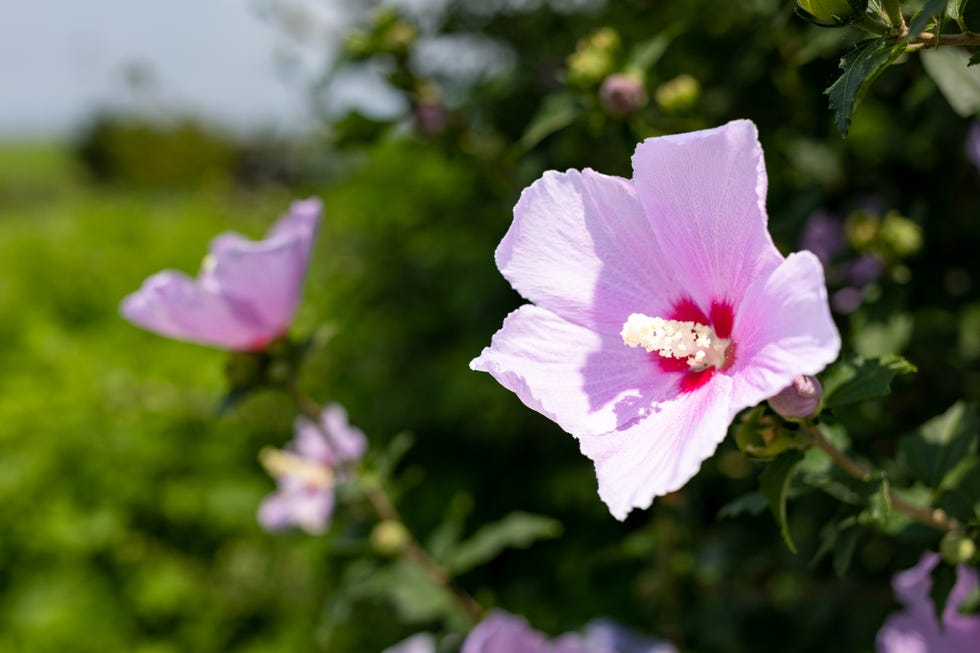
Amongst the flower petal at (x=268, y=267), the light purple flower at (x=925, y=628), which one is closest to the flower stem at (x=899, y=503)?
the light purple flower at (x=925, y=628)

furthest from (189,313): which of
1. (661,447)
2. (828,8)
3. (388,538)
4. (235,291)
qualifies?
(828,8)

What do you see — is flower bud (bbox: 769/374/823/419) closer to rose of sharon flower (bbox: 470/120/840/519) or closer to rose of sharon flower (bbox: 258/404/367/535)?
rose of sharon flower (bbox: 470/120/840/519)

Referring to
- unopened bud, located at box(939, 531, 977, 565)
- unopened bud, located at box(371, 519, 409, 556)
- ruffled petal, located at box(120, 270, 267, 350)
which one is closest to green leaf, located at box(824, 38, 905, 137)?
unopened bud, located at box(939, 531, 977, 565)

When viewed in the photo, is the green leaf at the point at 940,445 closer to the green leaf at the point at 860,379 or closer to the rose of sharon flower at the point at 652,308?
the green leaf at the point at 860,379

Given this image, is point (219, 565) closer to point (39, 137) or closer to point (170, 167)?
point (170, 167)

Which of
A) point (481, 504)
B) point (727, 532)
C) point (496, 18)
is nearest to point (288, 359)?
point (727, 532)

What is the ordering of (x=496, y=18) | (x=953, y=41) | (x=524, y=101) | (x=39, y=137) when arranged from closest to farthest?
(x=953, y=41) → (x=524, y=101) → (x=496, y=18) → (x=39, y=137)
